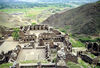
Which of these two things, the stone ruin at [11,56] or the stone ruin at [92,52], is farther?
the stone ruin at [92,52]

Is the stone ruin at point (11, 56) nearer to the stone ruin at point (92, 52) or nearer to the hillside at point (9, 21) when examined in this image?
the stone ruin at point (92, 52)

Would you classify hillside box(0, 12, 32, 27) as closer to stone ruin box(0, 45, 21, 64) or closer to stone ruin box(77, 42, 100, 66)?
stone ruin box(0, 45, 21, 64)

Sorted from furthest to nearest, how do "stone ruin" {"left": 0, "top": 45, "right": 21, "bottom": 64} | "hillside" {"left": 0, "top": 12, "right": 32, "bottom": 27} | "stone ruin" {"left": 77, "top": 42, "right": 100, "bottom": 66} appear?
"hillside" {"left": 0, "top": 12, "right": 32, "bottom": 27}, "stone ruin" {"left": 77, "top": 42, "right": 100, "bottom": 66}, "stone ruin" {"left": 0, "top": 45, "right": 21, "bottom": 64}

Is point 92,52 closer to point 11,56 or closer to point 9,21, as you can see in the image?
point 11,56

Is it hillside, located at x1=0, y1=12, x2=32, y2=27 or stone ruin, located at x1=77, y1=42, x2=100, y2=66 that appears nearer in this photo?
stone ruin, located at x1=77, y1=42, x2=100, y2=66

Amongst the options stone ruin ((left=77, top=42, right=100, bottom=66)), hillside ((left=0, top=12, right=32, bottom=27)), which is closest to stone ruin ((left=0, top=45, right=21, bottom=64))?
stone ruin ((left=77, top=42, right=100, bottom=66))

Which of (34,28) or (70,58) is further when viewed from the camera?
(34,28)

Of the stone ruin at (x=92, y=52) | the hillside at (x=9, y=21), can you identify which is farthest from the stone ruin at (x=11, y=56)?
the hillside at (x=9, y=21)

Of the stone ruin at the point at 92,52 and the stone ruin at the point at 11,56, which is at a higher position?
the stone ruin at the point at 11,56

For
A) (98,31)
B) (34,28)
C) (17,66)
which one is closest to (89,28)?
(98,31)

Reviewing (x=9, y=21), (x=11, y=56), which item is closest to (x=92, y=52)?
(x=11, y=56)

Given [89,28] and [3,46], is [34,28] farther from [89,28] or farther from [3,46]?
[89,28]
